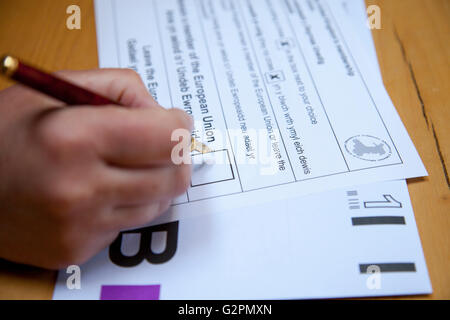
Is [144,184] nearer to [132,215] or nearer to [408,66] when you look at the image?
[132,215]

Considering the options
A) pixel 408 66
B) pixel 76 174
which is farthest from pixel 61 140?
pixel 408 66

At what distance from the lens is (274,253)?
1.19 ft

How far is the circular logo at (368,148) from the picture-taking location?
0.42m

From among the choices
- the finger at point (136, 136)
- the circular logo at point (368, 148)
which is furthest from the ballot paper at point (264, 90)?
the finger at point (136, 136)

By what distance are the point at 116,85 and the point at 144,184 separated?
0.38 ft

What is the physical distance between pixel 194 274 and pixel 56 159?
168 millimetres

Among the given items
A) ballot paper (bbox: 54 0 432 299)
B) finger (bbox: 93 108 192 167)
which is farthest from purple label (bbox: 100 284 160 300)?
finger (bbox: 93 108 192 167)

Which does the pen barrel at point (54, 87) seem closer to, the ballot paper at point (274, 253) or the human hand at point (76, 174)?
the human hand at point (76, 174)

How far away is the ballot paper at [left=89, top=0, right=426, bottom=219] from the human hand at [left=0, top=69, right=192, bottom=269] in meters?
0.08

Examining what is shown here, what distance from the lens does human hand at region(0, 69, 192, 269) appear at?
28cm

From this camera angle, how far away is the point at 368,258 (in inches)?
14.0

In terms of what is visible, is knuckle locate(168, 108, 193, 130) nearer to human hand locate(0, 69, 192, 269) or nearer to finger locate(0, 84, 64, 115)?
human hand locate(0, 69, 192, 269)

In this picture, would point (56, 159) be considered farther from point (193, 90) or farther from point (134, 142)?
point (193, 90)

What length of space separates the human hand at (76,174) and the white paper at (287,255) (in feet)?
0.14
